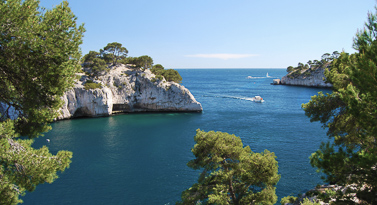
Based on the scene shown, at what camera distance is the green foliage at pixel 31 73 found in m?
8.14

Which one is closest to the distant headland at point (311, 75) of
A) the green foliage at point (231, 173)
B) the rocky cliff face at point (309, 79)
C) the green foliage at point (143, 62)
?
the rocky cliff face at point (309, 79)

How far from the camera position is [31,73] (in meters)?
9.34

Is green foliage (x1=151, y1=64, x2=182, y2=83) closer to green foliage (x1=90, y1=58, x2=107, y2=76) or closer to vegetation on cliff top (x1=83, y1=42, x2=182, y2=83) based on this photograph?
vegetation on cliff top (x1=83, y1=42, x2=182, y2=83)

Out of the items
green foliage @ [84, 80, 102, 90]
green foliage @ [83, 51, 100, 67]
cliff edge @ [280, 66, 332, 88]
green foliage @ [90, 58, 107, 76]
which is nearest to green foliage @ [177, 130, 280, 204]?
green foliage @ [84, 80, 102, 90]

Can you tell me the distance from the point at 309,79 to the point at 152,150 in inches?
4815

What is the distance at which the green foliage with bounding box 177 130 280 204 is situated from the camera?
1494 centimetres

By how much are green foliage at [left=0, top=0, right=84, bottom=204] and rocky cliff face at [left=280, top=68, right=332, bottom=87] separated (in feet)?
440

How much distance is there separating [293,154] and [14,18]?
115 feet

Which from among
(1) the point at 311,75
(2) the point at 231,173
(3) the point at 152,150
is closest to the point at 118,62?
(3) the point at 152,150

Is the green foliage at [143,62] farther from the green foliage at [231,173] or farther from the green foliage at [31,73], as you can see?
the green foliage at [31,73]

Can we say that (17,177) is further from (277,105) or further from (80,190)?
(277,105)

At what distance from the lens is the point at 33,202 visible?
22.6 metres

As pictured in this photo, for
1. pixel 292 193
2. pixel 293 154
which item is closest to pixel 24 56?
pixel 292 193

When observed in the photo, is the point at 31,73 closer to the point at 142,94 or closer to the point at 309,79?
the point at 142,94
